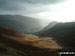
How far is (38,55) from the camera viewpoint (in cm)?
4134

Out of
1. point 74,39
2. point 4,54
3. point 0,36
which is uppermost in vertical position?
point 74,39

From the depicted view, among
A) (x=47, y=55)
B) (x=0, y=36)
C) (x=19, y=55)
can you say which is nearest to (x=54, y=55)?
(x=47, y=55)

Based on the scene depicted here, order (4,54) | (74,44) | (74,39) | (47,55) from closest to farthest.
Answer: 1. (4,54)
2. (47,55)
3. (74,44)
4. (74,39)

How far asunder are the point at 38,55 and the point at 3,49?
1162cm

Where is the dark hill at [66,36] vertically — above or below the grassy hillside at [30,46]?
above

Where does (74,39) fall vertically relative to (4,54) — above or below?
above

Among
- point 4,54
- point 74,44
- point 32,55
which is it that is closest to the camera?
point 4,54

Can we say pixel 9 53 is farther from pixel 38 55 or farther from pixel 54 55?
pixel 54 55

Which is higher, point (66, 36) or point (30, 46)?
point (66, 36)

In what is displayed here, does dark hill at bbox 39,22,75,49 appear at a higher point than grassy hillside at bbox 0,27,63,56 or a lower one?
higher

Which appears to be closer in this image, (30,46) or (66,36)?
(30,46)

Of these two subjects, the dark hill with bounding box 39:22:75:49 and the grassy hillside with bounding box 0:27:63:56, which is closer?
the grassy hillside with bounding box 0:27:63:56

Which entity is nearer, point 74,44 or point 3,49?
point 3,49

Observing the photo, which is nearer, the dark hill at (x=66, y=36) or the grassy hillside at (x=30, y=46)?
the grassy hillside at (x=30, y=46)
